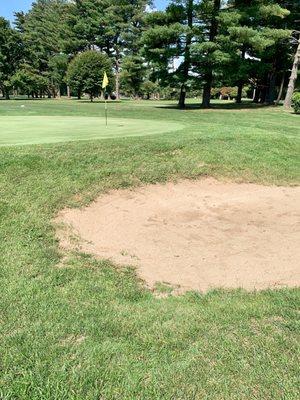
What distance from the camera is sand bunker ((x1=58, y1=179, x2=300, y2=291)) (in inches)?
199

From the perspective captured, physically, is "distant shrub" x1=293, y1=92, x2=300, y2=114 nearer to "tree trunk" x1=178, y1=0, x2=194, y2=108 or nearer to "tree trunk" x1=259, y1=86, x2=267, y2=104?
"tree trunk" x1=178, y1=0, x2=194, y2=108

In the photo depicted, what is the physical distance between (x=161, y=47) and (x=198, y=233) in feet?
79.6

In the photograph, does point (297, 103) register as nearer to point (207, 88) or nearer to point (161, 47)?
point (207, 88)

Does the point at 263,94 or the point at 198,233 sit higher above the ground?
the point at 198,233

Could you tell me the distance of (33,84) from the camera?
59.1m

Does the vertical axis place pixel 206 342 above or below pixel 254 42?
below

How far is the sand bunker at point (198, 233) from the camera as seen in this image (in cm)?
507

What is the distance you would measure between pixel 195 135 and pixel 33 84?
174 ft

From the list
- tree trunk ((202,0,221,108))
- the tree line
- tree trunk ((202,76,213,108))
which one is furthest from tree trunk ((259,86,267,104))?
tree trunk ((202,0,221,108))

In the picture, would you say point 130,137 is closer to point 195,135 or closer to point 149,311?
point 195,135

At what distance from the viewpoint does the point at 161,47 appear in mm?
27953

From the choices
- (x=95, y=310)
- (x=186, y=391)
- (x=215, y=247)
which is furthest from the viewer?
(x=215, y=247)

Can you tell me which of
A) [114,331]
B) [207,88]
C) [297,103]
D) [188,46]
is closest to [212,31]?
[188,46]

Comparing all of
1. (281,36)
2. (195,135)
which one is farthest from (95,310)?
(281,36)
